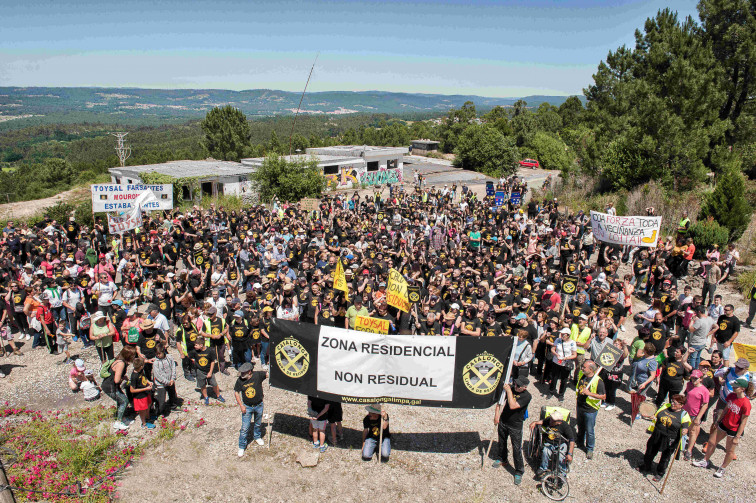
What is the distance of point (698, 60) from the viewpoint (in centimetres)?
2503

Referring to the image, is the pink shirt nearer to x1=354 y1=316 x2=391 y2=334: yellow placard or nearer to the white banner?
the white banner

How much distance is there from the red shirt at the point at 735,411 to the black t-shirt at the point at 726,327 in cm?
317

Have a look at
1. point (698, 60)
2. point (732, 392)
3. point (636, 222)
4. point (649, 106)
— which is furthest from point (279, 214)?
point (698, 60)

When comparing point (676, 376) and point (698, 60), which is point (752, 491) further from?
point (698, 60)

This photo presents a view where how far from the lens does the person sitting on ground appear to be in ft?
24.9

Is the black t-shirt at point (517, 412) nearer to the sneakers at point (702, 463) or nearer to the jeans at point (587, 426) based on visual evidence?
the jeans at point (587, 426)

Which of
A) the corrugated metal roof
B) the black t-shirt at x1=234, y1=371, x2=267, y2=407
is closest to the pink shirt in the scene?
the black t-shirt at x1=234, y1=371, x2=267, y2=407

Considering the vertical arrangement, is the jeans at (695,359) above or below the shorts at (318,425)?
above

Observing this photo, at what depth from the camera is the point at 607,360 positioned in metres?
8.46

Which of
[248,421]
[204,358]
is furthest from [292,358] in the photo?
[204,358]

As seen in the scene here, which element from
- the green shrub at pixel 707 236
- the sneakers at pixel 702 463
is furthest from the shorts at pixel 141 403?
the green shrub at pixel 707 236

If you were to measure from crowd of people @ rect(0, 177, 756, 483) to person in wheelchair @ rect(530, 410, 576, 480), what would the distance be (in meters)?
0.03

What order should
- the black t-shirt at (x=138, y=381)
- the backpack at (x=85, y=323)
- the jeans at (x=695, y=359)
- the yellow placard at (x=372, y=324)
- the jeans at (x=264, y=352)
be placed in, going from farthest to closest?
1. the backpack at (x=85, y=323)
2. the jeans at (x=264, y=352)
3. the jeans at (x=695, y=359)
4. the yellow placard at (x=372, y=324)
5. the black t-shirt at (x=138, y=381)

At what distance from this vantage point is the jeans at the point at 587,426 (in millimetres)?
7680
